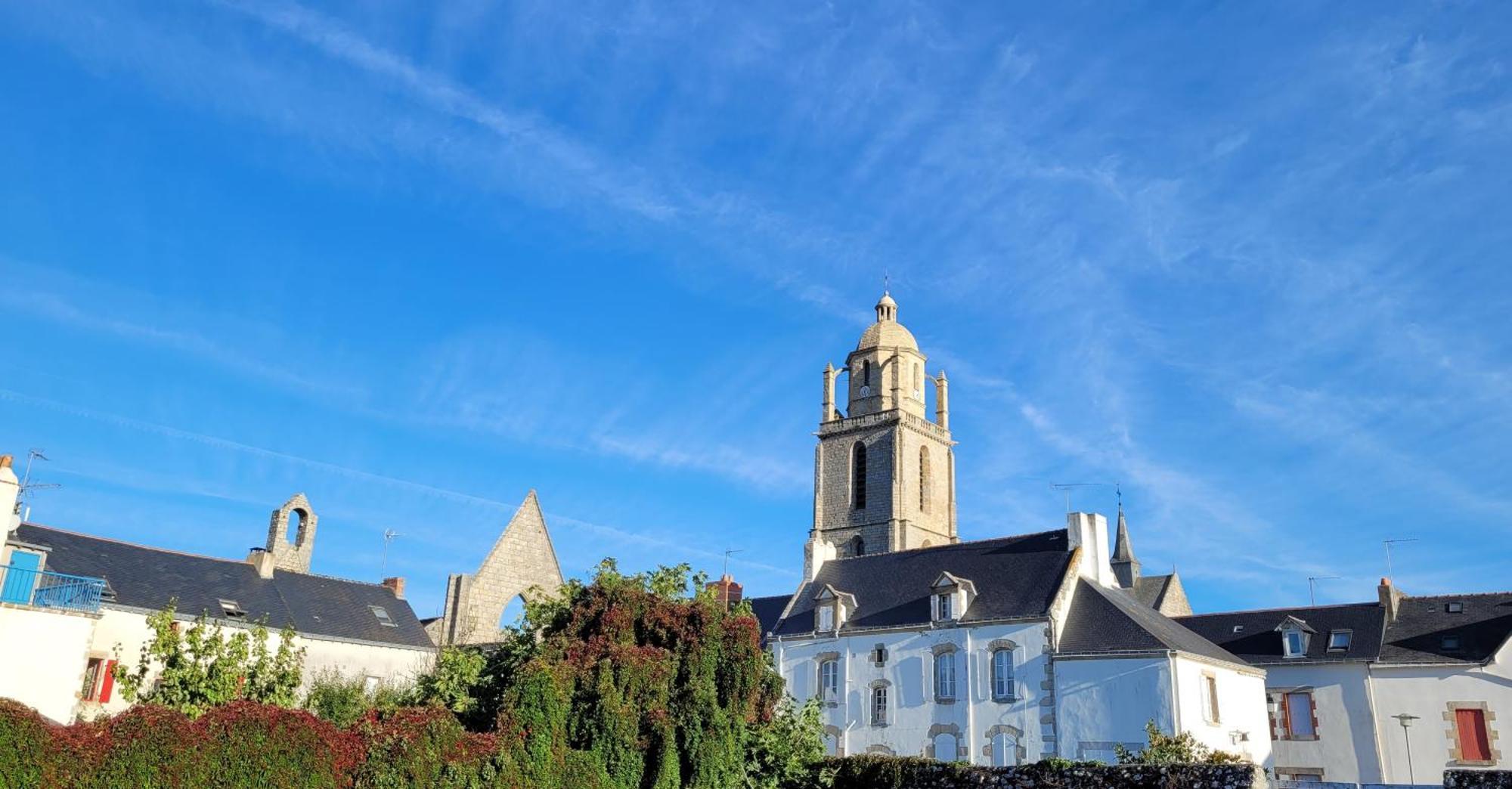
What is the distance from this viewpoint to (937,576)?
37062 millimetres

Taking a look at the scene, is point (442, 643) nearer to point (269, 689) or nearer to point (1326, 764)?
point (269, 689)

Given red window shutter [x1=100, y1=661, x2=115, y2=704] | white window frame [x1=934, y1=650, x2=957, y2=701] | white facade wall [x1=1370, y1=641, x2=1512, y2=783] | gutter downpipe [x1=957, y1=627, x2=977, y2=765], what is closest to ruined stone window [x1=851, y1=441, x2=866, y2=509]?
white window frame [x1=934, y1=650, x2=957, y2=701]

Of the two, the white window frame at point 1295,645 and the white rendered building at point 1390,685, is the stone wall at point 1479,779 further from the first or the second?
the white window frame at point 1295,645

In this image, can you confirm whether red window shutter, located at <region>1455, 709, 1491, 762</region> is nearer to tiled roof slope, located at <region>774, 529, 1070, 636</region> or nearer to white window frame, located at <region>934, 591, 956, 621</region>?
tiled roof slope, located at <region>774, 529, 1070, 636</region>

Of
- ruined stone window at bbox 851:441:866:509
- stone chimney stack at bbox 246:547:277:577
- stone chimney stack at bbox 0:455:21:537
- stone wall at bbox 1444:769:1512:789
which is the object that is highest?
ruined stone window at bbox 851:441:866:509

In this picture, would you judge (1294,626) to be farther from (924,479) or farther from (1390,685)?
(924,479)

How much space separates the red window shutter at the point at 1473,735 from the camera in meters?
33.6

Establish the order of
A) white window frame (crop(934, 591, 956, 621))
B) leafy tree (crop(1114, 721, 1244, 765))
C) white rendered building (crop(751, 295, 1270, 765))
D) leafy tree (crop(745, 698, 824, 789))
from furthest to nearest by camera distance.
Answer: white window frame (crop(934, 591, 956, 621))
white rendered building (crop(751, 295, 1270, 765))
leafy tree (crop(1114, 721, 1244, 765))
leafy tree (crop(745, 698, 824, 789))

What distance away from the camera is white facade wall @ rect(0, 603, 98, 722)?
21719 mm

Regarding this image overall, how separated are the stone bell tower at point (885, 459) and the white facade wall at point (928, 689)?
2242cm

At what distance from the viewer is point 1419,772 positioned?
112 feet

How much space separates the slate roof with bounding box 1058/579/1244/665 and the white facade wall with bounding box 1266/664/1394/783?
416cm

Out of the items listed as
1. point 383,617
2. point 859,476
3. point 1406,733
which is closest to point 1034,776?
point 1406,733

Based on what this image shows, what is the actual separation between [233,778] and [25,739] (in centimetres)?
263
